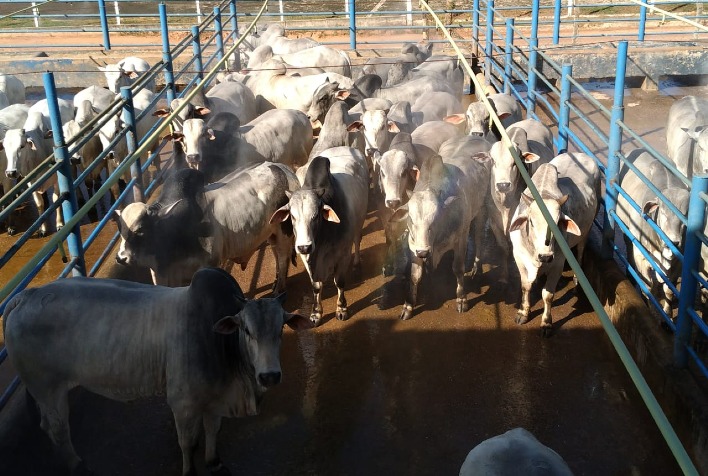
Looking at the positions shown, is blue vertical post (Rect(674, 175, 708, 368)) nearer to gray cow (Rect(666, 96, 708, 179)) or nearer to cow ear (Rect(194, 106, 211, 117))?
gray cow (Rect(666, 96, 708, 179))

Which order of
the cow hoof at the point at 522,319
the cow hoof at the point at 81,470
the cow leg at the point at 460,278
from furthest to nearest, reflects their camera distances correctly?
the cow leg at the point at 460,278, the cow hoof at the point at 522,319, the cow hoof at the point at 81,470

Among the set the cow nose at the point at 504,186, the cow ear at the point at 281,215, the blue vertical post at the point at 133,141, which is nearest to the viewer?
the cow ear at the point at 281,215

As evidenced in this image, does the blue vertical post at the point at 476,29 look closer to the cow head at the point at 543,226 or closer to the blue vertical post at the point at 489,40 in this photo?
the blue vertical post at the point at 489,40

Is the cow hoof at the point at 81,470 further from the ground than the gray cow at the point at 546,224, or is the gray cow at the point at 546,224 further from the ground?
the gray cow at the point at 546,224

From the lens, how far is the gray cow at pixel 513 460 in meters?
3.79

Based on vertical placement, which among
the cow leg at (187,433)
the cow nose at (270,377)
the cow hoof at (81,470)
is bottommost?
the cow hoof at (81,470)

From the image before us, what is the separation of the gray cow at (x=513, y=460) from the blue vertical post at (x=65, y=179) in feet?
11.1

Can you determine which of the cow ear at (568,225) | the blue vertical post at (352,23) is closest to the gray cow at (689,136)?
the cow ear at (568,225)

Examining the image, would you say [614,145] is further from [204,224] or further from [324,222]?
[204,224]

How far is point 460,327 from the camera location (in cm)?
691

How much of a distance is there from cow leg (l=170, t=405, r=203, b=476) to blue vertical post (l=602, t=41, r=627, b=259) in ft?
13.6

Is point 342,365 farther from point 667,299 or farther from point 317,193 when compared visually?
point 667,299

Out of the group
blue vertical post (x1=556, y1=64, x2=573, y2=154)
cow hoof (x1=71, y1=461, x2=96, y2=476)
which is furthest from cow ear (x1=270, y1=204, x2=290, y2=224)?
blue vertical post (x1=556, y1=64, x2=573, y2=154)

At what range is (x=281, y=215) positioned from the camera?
6.88m
